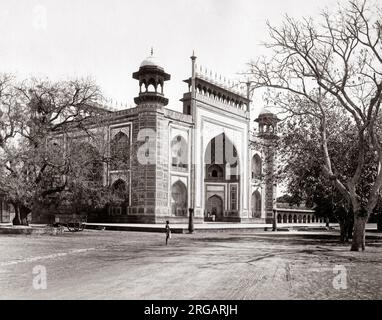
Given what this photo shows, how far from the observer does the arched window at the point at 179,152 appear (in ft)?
114

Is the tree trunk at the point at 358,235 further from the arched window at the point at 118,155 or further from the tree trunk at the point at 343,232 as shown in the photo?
the arched window at the point at 118,155

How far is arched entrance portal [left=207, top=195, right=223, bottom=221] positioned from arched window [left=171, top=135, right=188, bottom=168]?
8086 millimetres

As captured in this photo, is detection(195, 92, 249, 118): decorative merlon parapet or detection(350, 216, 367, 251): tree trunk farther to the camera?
detection(195, 92, 249, 118): decorative merlon parapet

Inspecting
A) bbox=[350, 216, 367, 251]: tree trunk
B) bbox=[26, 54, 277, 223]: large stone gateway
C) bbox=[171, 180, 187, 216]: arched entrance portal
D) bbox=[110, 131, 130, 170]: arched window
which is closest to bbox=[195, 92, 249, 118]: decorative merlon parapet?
bbox=[26, 54, 277, 223]: large stone gateway

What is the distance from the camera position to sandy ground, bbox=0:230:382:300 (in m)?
6.98

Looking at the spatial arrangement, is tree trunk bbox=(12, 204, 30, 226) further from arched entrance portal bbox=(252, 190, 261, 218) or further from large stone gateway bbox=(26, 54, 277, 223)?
arched entrance portal bbox=(252, 190, 261, 218)

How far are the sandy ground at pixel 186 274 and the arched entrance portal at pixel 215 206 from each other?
2862 centimetres

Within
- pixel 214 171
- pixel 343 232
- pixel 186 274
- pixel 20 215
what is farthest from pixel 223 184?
pixel 186 274

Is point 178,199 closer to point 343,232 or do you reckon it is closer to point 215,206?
point 215,206

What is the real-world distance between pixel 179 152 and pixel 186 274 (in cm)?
2666

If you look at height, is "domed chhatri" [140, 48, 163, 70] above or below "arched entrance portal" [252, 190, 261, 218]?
above

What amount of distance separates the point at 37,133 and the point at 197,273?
1496cm

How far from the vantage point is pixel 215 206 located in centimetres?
4253

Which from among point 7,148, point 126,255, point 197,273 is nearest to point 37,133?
point 7,148
